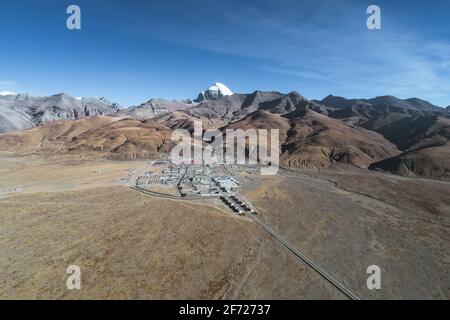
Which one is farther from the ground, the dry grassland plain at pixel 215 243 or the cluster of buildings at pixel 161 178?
the cluster of buildings at pixel 161 178

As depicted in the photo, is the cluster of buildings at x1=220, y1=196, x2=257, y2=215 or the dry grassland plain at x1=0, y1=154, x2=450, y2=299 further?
the cluster of buildings at x1=220, y1=196, x2=257, y2=215

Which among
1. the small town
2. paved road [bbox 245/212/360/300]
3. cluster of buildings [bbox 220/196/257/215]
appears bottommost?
paved road [bbox 245/212/360/300]

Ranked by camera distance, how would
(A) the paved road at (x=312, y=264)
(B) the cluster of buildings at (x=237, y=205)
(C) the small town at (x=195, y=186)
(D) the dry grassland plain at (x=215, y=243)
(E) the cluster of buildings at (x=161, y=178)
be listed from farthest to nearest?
(E) the cluster of buildings at (x=161, y=178)
(C) the small town at (x=195, y=186)
(B) the cluster of buildings at (x=237, y=205)
(D) the dry grassland plain at (x=215, y=243)
(A) the paved road at (x=312, y=264)

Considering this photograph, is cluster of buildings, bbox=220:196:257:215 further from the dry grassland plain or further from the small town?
the dry grassland plain

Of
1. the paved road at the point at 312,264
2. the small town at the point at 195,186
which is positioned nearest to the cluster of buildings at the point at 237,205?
the small town at the point at 195,186

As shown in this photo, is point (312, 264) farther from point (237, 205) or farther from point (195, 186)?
point (195, 186)

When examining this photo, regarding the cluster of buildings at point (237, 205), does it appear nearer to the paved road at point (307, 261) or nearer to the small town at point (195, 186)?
the small town at point (195, 186)

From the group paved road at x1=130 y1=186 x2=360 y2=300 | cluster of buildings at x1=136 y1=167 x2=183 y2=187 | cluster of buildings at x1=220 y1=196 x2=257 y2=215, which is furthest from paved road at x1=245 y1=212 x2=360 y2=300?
cluster of buildings at x1=136 y1=167 x2=183 y2=187

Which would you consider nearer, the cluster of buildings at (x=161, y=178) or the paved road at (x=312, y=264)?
the paved road at (x=312, y=264)
